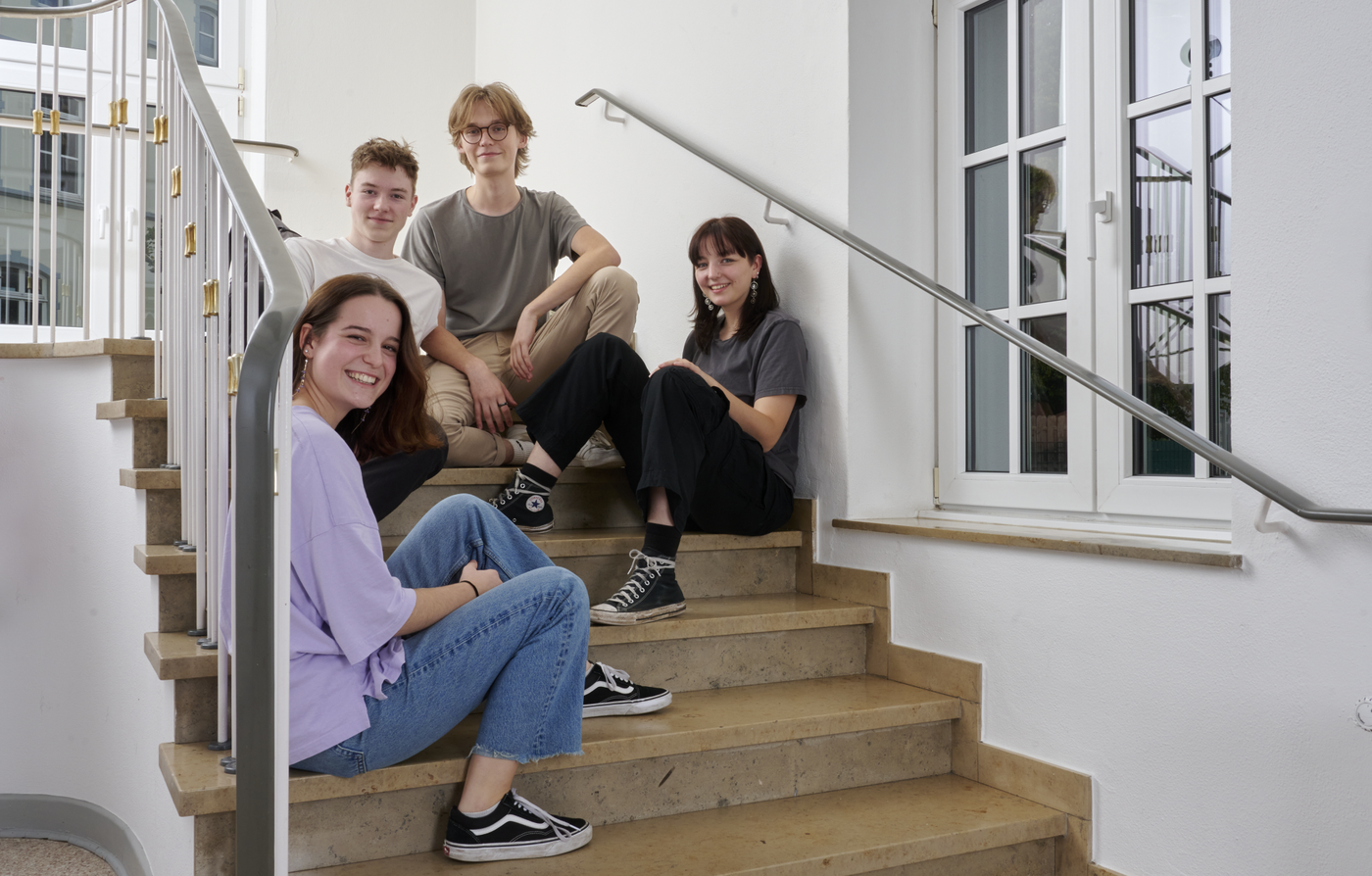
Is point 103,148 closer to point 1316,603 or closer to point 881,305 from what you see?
point 881,305

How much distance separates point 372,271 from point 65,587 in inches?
37.0

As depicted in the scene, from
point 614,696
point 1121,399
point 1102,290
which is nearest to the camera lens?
point 1121,399

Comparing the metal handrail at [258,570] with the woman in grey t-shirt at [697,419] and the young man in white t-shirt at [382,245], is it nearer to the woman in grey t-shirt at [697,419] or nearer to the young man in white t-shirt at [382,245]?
the woman in grey t-shirt at [697,419]

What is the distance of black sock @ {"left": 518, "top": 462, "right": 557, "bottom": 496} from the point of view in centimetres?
222

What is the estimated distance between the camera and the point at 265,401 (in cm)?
105

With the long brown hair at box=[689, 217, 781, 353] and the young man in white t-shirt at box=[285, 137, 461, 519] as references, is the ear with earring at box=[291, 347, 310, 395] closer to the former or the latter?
the young man in white t-shirt at box=[285, 137, 461, 519]

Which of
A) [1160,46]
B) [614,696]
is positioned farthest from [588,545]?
[1160,46]

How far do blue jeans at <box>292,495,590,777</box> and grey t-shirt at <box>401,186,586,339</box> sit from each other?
146 cm

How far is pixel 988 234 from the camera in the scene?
2.32m

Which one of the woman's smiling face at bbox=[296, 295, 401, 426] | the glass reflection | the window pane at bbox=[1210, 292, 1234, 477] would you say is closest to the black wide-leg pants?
the woman's smiling face at bbox=[296, 295, 401, 426]

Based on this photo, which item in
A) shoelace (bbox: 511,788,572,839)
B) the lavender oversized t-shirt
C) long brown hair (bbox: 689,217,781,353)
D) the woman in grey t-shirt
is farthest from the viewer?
long brown hair (bbox: 689,217,781,353)

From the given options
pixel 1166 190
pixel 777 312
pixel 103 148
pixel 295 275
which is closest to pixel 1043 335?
pixel 1166 190

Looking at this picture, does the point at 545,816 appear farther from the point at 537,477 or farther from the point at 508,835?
the point at 537,477

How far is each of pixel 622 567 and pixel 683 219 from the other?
130 centimetres
